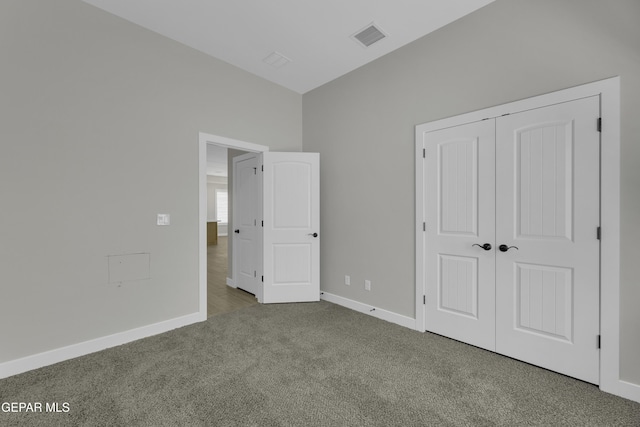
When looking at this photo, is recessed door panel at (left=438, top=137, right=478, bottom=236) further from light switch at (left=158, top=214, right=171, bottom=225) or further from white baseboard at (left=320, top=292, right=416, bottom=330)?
light switch at (left=158, top=214, right=171, bottom=225)

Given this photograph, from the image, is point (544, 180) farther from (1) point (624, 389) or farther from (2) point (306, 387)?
(2) point (306, 387)

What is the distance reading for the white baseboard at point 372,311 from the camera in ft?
9.82

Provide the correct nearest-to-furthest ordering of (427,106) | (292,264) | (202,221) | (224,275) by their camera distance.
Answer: (427,106)
(202,221)
(292,264)
(224,275)

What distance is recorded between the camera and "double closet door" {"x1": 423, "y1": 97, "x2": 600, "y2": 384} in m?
1.99

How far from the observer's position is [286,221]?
380cm

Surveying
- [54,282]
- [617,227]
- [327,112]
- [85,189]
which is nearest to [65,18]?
[85,189]

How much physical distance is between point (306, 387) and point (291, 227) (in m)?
2.17

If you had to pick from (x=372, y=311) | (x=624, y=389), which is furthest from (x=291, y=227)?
(x=624, y=389)

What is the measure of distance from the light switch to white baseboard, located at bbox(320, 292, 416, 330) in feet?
7.41

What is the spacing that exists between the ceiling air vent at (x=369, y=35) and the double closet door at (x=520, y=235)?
3.92 feet

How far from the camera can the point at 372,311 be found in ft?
10.9

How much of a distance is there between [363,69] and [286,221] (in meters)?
2.23

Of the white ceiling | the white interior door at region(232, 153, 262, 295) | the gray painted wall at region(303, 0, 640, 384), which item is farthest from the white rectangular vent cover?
the white interior door at region(232, 153, 262, 295)

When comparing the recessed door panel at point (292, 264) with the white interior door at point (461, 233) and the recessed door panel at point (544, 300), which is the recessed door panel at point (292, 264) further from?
the recessed door panel at point (544, 300)
